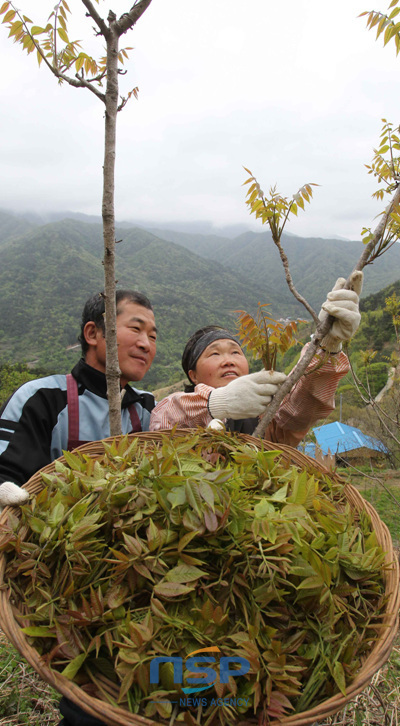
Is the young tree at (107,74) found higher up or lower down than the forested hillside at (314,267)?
lower down

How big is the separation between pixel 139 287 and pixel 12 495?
9752cm

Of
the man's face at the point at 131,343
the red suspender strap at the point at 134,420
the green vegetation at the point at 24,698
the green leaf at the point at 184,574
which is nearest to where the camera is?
the green leaf at the point at 184,574

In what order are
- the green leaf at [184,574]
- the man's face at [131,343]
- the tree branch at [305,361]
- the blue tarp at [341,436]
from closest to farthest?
the green leaf at [184,574] → the tree branch at [305,361] → the man's face at [131,343] → the blue tarp at [341,436]

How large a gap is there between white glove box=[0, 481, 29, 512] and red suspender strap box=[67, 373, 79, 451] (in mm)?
913

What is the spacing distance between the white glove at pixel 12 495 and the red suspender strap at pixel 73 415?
913 millimetres

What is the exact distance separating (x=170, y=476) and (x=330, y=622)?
682 mm

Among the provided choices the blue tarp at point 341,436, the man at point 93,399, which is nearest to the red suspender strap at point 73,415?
the man at point 93,399

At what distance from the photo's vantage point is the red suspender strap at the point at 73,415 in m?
2.57

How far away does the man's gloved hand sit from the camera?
2.14m

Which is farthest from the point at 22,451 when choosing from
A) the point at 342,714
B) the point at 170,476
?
the point at 342,714

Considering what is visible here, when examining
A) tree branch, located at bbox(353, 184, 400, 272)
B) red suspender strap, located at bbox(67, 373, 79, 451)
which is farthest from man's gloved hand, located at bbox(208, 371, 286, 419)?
red suspender strap, located at bbox(67, 373, 79, 451)

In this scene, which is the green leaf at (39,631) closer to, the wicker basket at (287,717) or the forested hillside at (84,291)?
the wicker basket at (287,717)

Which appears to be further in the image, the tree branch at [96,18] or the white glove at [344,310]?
the white glove at [344,310]

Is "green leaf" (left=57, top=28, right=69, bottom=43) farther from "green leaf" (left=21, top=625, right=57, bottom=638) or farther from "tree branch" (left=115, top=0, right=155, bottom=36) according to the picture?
"green leaf" (left=21, top=625, right=57, bottom=638)
